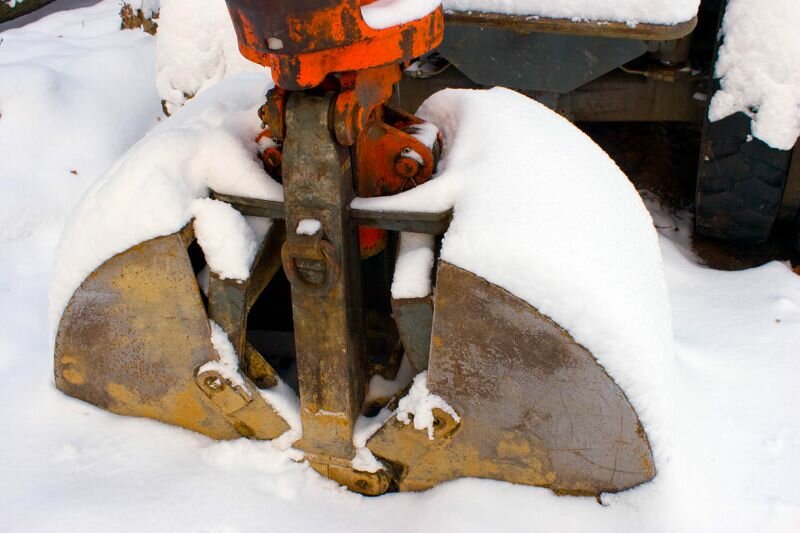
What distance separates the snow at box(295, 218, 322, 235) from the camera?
1580 mm

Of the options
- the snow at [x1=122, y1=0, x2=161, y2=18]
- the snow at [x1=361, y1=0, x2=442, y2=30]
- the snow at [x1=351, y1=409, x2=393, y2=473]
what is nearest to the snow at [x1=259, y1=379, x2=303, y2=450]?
the snow at [x1=351, y1=409, x2=393, y2=473]

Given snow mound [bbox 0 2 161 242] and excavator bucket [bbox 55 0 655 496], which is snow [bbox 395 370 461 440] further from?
snow mound [bbox 0 2 161 242]

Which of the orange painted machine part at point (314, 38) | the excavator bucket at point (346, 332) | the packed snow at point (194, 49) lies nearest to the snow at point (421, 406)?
the excavator bucket at point (346, 332)

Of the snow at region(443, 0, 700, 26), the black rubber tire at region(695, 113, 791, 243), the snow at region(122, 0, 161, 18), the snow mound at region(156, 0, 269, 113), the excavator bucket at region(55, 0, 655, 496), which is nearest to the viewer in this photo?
the excavator bucket at region(55, 0, 655, 496)

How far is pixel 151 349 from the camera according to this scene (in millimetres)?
1834

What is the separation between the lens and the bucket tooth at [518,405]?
155cm

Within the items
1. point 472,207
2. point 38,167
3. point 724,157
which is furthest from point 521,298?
point 38,167

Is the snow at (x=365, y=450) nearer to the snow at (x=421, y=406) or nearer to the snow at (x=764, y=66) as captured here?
the snow at (x=421, y=406)

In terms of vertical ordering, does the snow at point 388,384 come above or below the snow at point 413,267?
below

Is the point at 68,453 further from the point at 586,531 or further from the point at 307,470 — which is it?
the point at 586,531

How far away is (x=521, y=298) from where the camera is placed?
153 centimetres

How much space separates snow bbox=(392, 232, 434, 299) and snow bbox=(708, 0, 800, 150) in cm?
132

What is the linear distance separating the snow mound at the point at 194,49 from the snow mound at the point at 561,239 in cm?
162

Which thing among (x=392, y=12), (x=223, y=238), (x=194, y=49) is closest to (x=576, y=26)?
(x=392, y=12)
